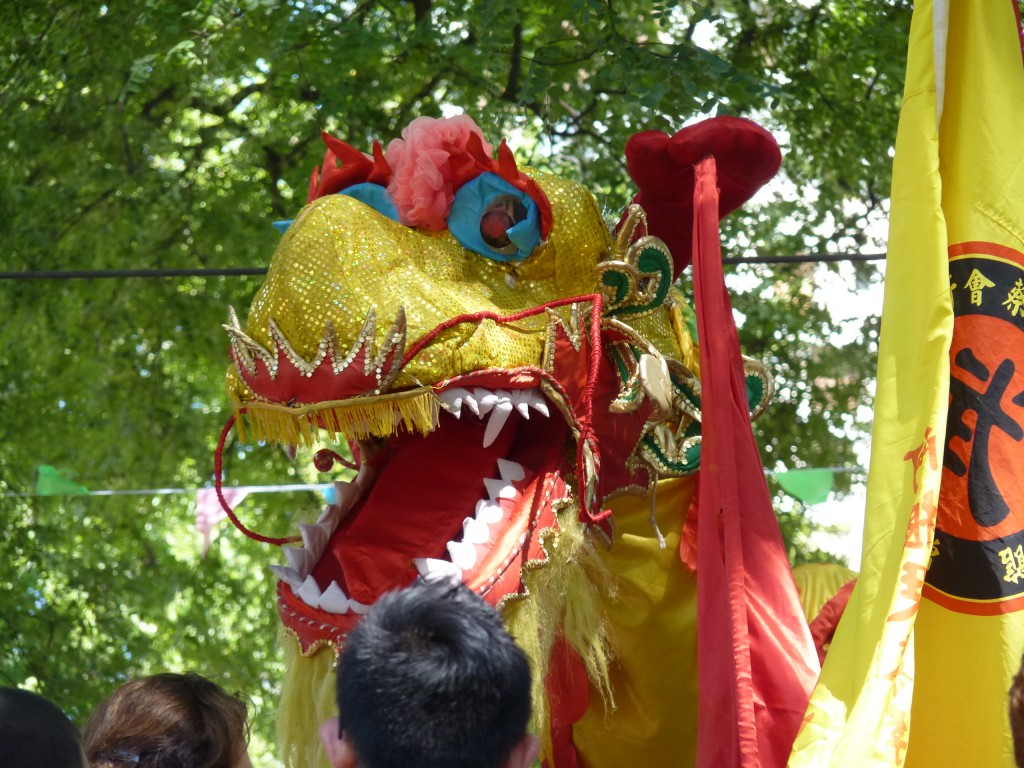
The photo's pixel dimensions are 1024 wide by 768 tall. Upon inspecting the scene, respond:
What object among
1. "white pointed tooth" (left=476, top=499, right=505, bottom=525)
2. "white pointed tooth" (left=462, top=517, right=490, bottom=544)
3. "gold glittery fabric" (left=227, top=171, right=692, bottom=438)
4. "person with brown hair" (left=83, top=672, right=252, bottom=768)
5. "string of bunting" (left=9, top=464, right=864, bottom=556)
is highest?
"gold glittery fabric" (left=227, top=171, right=692, bottom=438)

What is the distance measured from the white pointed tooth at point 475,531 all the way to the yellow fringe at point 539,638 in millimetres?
101

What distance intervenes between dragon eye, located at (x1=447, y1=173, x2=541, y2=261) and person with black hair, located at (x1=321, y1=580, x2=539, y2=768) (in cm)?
130

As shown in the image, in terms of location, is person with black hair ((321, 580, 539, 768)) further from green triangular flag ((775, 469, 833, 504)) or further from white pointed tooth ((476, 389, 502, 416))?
green triangular flag ((775, 469, 833, 504))

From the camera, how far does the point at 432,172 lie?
269 centimetres

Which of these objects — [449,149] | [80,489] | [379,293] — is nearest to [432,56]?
[80,489]

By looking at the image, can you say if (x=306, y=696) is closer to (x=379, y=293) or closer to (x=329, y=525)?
(x=329, y=525)

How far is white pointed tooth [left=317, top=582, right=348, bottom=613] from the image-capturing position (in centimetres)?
244

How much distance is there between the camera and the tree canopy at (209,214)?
5477mm

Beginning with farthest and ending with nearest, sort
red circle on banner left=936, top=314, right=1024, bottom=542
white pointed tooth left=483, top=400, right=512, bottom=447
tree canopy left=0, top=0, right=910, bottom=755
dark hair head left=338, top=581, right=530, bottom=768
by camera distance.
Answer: tree canopy left=0, top=0, right=910, bottom=755 < white pointed tooth left=483, top=400, right=512, bottom=447 < red circle on banner left=936, top=314, right=1024, bottom=542 < dark hair head left=338, top=581, right=530, bottom=768

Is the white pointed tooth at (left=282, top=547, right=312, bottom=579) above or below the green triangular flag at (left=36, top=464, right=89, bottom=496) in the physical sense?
above

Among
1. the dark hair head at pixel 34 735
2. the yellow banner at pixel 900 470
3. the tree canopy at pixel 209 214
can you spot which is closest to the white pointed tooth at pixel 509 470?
the yellow banner at pixel 900 470

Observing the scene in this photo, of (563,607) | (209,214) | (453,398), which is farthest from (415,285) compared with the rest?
(209,214)

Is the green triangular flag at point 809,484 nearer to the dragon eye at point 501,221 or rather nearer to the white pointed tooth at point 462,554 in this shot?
the dragon eye at point 501,221

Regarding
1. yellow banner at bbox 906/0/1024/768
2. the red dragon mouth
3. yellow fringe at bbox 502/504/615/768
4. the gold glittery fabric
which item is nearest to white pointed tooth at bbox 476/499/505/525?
the red dragon mouth
